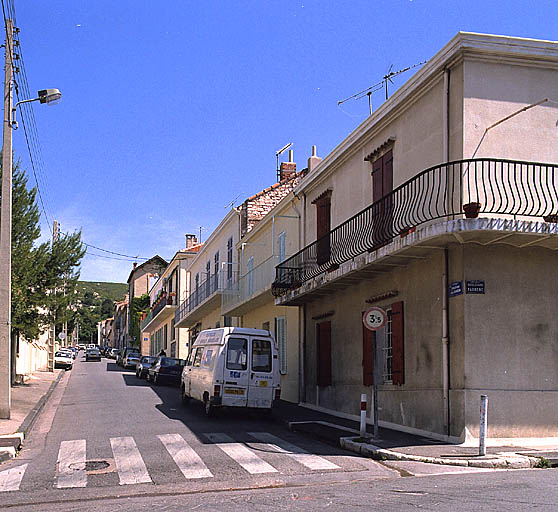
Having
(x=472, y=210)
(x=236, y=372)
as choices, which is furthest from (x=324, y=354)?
(x=472, y=210)

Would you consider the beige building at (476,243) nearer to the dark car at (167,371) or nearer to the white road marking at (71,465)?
the white road marking at (71,465)

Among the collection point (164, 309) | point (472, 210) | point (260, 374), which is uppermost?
point (472, 210)

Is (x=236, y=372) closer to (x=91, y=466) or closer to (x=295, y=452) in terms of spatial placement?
(x=295, y=452)

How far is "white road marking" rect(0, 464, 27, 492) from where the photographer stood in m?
9.30

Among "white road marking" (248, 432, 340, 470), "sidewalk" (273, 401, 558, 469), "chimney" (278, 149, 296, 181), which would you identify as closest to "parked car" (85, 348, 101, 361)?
"chimney" (278, 149, 296, 181)

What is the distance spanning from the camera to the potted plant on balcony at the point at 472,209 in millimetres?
11758

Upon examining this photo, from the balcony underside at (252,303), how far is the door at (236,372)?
568 cm

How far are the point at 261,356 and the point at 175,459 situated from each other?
6471 millimetres

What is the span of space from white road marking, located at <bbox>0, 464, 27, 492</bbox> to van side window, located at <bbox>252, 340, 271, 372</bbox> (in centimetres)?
720

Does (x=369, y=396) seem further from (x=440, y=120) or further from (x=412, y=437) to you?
(x=440, y=120)

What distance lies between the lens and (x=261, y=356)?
17.5m

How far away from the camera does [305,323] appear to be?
70.3 feet

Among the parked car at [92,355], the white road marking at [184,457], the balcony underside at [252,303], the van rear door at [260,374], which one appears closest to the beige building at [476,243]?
the van rear door at [260,374]

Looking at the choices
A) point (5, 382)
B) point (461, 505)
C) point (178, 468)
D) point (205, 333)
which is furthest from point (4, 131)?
point (461, 505)
